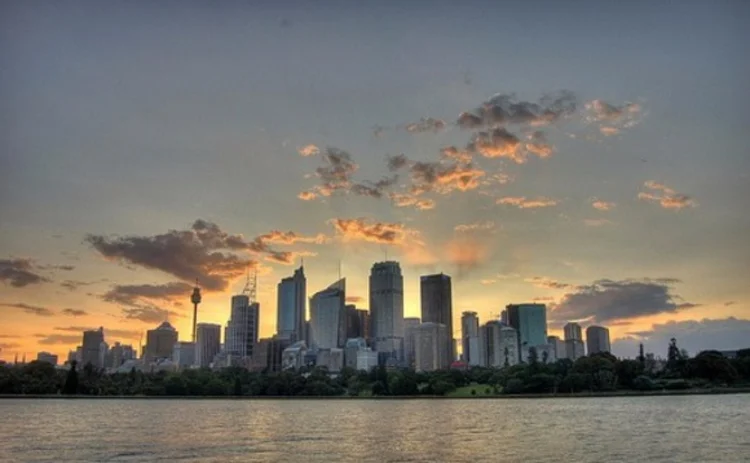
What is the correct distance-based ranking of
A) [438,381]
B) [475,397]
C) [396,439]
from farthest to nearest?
[438,381] < [475,397] < [396,439]

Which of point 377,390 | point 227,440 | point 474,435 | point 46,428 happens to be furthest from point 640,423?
point 377,390

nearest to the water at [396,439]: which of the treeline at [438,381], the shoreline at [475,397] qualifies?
the shoreline at [475,397]

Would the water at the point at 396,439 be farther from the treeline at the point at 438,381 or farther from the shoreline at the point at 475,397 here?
the treeline at the point at 438,381

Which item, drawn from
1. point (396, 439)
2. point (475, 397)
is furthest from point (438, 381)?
point (396, 439)

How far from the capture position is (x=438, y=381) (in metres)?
177

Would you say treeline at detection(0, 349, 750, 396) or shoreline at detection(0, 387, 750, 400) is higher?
treeline at detection(0, 349, 750, 396)

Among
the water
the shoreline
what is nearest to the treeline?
the shoreline

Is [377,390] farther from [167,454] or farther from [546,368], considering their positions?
[167,454]

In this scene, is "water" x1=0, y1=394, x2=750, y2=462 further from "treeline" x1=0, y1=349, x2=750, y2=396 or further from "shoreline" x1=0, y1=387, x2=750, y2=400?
"treeline" x1=0, y1=349, x2=750, y2=396

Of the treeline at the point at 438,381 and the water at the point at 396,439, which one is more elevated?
the treeline at the point at 438,381

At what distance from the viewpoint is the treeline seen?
168875mm

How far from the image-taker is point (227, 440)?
61844 millimetres

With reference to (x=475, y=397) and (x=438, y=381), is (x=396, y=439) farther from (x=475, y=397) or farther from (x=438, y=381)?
(x=475, y=397)

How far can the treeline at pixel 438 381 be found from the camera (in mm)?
168875
